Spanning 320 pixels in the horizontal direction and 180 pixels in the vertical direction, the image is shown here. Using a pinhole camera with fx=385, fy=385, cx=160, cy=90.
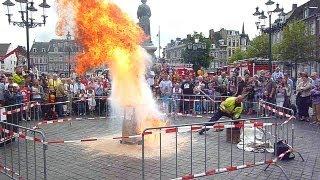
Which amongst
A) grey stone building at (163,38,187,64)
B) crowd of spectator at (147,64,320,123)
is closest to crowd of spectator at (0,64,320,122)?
crowd of spectator at (147,64,320,123)

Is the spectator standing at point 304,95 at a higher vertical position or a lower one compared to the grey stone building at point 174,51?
lower

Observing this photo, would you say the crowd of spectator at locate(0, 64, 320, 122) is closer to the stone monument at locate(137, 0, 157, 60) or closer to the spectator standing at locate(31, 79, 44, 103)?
the spectator standing at locate(31, 79, 44, 103)

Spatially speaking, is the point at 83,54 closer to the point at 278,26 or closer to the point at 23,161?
the point at 23,161

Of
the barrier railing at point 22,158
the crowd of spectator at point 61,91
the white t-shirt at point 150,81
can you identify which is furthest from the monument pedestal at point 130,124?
the white t-shirt at point 150,81

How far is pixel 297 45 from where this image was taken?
4675 cm

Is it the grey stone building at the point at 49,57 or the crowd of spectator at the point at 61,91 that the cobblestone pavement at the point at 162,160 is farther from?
the grey stone building at the point at 49,57

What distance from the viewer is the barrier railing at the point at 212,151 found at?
24.0 ft

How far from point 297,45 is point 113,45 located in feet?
134

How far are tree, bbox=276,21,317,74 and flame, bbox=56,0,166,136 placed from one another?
3955cm

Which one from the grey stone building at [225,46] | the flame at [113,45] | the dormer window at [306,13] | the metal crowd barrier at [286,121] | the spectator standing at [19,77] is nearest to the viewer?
the metal crowd barrier at [286,121]

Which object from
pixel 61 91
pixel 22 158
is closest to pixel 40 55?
pixel 61 91

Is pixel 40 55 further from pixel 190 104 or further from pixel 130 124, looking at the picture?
pixel 130 124

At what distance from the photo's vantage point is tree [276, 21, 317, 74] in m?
46.8

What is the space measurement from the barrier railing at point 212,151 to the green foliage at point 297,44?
1522 inches
